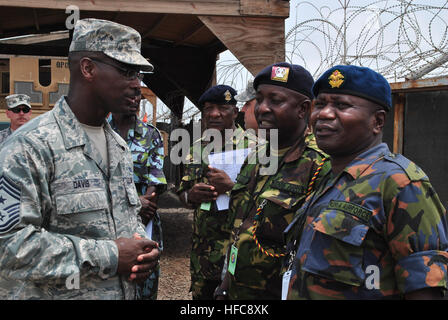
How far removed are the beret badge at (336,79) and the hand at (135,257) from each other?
1019 mm

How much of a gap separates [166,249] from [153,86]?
3493 millimetres

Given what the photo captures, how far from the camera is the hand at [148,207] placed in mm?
3301

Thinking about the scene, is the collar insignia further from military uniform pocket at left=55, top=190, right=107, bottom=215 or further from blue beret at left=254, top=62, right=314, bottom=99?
military uniform pocket at left=55, top=190, right=107, bottom=215

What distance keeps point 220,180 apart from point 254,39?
1853 millimetres

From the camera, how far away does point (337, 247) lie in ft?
4.89

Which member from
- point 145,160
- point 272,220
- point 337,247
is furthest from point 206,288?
point 337,247

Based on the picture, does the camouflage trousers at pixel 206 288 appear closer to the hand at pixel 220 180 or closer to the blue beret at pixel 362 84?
the hand at pixel 220 180

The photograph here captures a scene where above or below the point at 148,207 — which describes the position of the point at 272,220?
above

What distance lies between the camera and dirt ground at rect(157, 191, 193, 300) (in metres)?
4.75

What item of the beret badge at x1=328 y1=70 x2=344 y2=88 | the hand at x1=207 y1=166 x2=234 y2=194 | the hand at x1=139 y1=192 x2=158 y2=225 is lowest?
the hand at x1=139 y1=192 x2=158 y2=225

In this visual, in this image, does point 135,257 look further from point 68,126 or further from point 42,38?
point 42,38

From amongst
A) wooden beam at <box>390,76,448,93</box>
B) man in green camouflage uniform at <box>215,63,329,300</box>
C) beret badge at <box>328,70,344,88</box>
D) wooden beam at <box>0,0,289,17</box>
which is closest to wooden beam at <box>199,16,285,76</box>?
wooden beam at <box>0,0,289,17</box>

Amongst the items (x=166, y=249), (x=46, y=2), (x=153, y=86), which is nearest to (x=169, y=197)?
(x=153, y=86)
